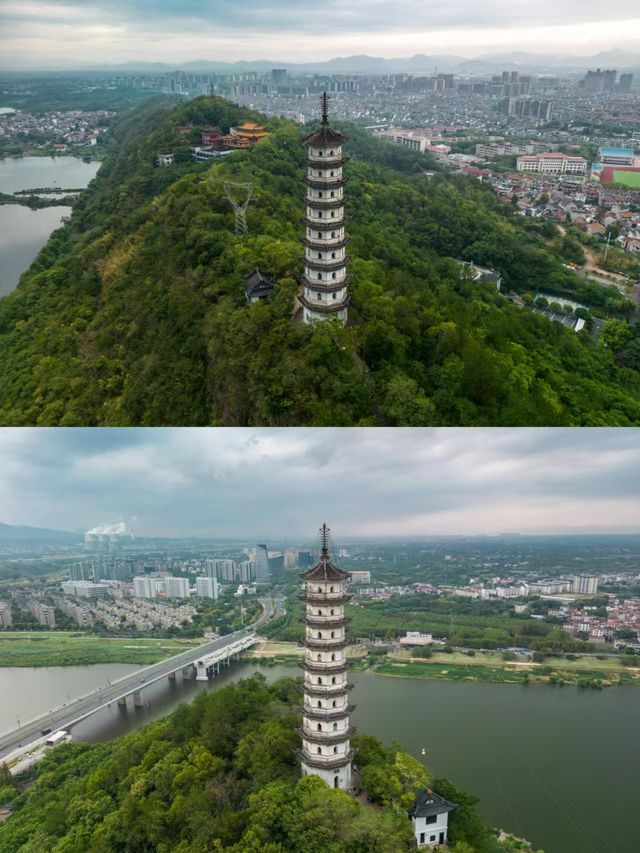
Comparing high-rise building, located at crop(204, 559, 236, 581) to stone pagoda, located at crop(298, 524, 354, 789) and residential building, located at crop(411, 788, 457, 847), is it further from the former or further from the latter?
residential building, located at crop(411, 788, 457, 847)

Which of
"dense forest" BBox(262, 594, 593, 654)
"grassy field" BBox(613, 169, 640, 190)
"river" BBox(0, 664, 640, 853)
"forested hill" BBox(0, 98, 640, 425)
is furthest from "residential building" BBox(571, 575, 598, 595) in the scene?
"grassy field" BBox(613, 169, 640, 190)

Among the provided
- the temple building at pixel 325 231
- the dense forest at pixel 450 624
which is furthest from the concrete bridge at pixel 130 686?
the temple building at pixel 325 231

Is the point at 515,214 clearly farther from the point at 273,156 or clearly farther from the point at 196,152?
the point at 196,152

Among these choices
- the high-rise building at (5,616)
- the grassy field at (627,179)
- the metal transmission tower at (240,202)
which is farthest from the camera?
the grassy field at (627,179)

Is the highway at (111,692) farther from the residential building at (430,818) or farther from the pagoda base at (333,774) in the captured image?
the residential building at (430,818)

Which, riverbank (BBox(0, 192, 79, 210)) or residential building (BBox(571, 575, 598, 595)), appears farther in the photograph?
riverbank (BBox(0, 192, 79, 210))

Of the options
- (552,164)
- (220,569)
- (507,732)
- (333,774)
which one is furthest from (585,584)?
(552,164)
